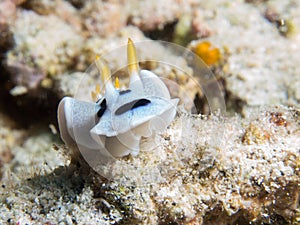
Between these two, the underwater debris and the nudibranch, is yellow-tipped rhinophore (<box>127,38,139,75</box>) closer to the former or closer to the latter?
the nudibranch

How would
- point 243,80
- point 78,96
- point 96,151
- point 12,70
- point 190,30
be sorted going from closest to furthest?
point 96,151 → point 78,96 → point 12,70 → point 243,80 → point 190,30

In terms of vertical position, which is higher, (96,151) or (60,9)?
(96,151)

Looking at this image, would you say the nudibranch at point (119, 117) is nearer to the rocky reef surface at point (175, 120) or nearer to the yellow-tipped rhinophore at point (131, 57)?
the yellow-tipped rhinophore at point (131, 57)

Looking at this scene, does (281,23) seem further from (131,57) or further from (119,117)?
(119,117)

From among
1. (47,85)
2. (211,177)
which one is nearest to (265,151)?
(211,177)

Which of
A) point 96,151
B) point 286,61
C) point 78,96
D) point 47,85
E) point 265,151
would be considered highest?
point 265,151

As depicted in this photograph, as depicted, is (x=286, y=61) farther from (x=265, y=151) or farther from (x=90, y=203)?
(x=90, y=203)

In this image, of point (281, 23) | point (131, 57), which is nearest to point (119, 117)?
point (131, 57)
